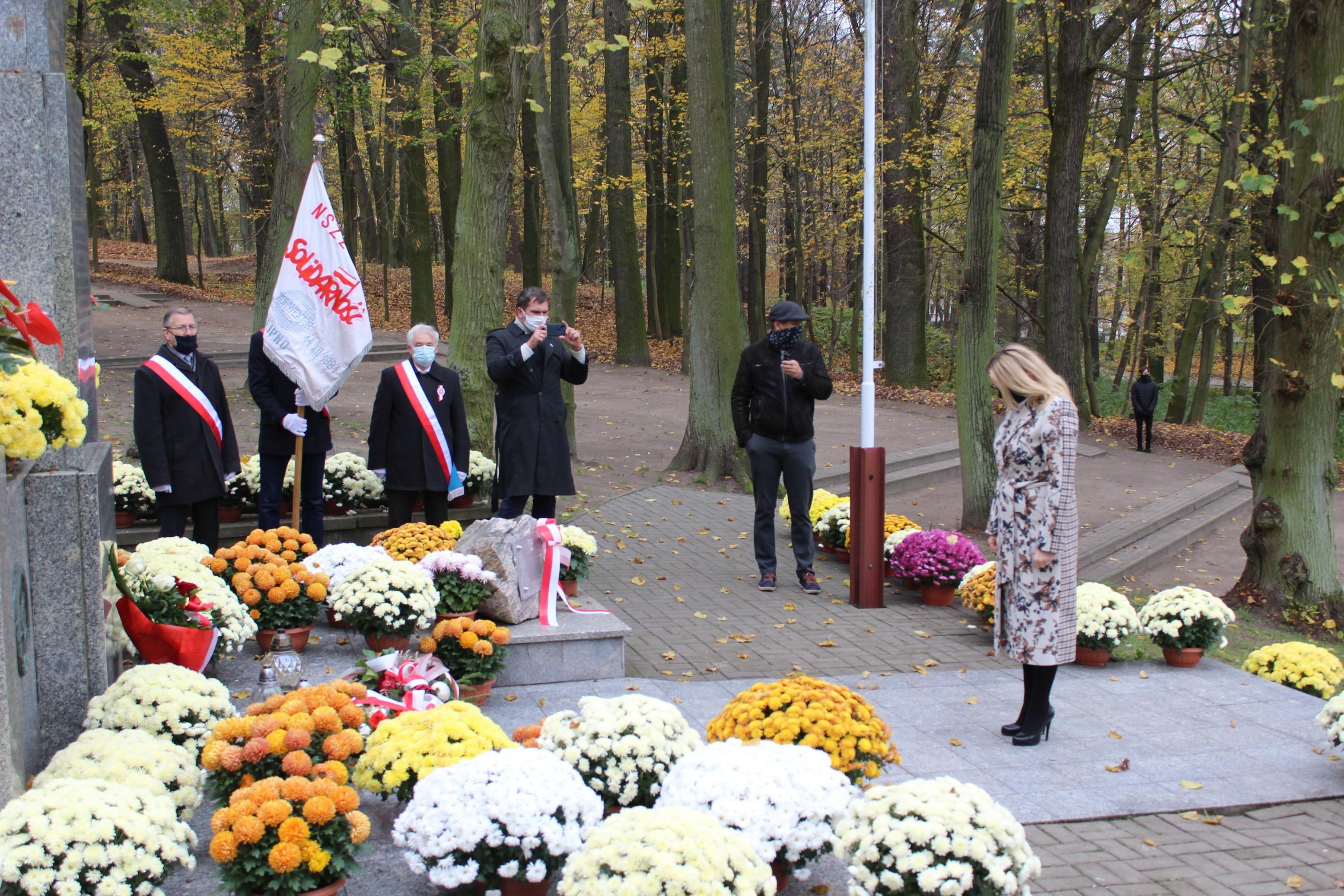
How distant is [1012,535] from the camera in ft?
17.8

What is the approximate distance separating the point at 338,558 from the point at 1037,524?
12.6 feet

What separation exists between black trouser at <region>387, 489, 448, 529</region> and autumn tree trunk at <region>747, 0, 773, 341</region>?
18835mm

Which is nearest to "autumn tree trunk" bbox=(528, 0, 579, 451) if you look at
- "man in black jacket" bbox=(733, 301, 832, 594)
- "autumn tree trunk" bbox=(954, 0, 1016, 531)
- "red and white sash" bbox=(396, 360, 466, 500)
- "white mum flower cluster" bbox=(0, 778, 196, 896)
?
"autumn tree trunk" bbox=(954, 0, 1016, 531)

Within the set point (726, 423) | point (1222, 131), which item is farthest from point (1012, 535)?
point (1222, 131)

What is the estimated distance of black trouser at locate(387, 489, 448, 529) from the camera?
802 cm

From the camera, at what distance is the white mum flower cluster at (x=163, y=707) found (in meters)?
4.07

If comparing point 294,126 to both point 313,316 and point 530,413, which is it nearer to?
point 313,316

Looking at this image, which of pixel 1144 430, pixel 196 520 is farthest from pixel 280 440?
pixel 1144 430

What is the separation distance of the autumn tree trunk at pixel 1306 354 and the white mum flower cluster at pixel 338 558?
7.36 m

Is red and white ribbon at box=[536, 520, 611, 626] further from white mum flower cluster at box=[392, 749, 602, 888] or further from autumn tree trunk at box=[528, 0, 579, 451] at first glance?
autumn tree trunk at box=[528, 0, 579, 451]

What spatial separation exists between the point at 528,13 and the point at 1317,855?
1043cm

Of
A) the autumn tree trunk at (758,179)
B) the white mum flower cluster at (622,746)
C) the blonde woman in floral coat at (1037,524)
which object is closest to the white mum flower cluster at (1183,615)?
the blonde woman in floral coat at (1037,524)

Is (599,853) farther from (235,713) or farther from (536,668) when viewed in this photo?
(536,668)

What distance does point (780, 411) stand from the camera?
27.2 feet
